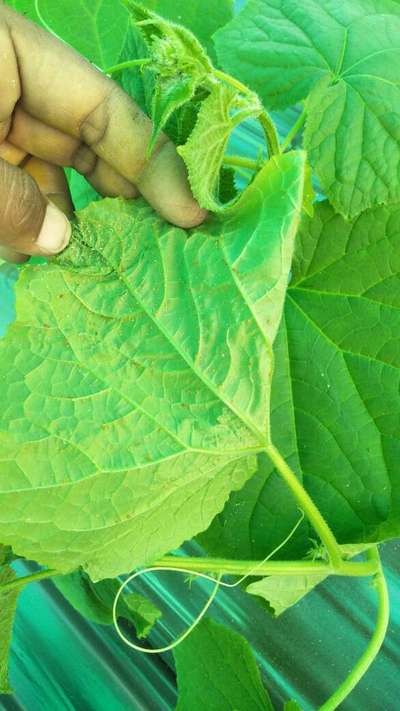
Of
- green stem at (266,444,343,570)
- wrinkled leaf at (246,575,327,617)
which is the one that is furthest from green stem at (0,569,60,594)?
green stem at (266,444,343,570)

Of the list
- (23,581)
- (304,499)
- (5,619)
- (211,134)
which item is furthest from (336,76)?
(5,619)

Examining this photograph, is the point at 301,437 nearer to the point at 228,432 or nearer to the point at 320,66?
the point at 228,432

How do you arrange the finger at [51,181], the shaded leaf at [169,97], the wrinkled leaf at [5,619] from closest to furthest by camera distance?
the shaded leaf at [169,97] < the finger at [51,181] < the wrinkled leaf at [5,619]

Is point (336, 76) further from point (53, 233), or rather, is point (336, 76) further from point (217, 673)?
point (217, 673)

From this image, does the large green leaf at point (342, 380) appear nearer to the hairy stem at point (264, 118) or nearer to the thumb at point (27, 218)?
the hairy stem at point (264, 118)

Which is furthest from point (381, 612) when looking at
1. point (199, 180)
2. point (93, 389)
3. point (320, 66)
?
point (320, 66)

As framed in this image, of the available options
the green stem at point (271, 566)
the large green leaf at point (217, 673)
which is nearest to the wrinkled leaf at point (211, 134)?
the green stem at point (271, 566)
